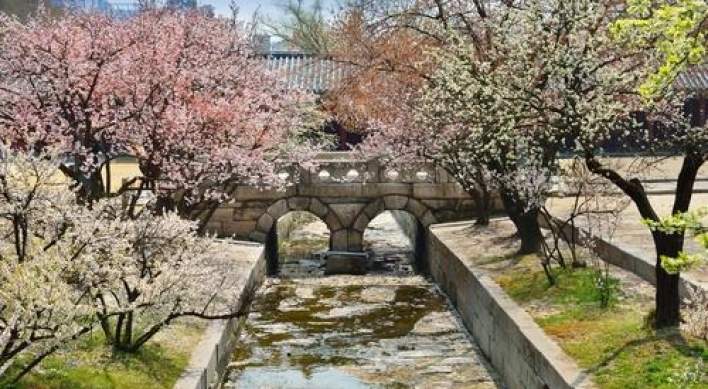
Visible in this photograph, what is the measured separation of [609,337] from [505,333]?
9.22 feet

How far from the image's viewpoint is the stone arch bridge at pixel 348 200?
2816 centimetres

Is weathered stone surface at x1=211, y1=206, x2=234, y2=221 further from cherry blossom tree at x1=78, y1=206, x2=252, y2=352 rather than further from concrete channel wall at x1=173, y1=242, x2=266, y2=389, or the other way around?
cherry blossom tree at x1=78, y1=206, x2=252, y2=352

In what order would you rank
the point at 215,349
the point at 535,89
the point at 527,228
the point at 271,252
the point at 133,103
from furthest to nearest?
the point at 271,252 → the point at 527,228 → the point at 133,103 → the point at 215,349 → the point at 535,89

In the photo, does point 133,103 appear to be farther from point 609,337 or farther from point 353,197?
point 353,197

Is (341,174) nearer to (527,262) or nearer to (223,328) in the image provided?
(527,262)

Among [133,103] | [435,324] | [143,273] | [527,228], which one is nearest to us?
[143,273]

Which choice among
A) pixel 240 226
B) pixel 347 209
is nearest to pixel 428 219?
pixel 347 209

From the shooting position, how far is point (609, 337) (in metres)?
12.4

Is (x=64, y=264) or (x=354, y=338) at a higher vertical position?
(x=64, y=264)

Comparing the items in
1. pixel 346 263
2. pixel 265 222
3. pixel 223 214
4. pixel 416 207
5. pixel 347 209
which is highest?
pixel 416 207

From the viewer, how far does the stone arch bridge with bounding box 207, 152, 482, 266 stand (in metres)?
28.2

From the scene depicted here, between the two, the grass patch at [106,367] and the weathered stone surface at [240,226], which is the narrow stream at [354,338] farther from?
the grass patch at [106,367]

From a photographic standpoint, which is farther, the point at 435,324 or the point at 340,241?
the point at 340,241

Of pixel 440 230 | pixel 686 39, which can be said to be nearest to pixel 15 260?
pixel 686 39
